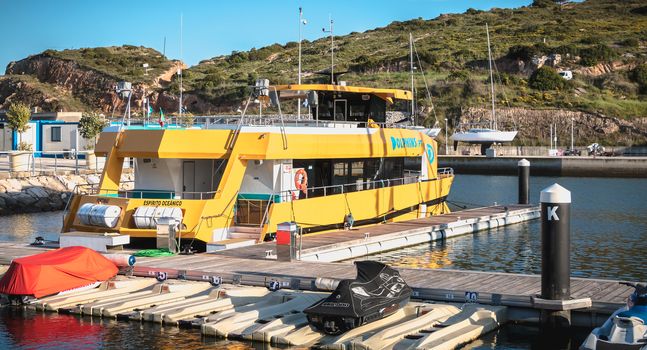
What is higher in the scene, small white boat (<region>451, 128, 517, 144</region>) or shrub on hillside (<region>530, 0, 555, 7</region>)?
shrub on hillside (<region>530, 0, 555, 7</region>)

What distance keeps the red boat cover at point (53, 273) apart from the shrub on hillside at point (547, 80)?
80363 mm

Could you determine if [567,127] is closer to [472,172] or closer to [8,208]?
[472,172]

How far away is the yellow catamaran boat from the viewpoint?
2219 cm

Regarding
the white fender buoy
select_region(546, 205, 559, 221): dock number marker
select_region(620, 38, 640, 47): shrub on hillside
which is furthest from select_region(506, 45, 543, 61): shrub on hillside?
select_region(546, 205, 559, 221): dock number marker

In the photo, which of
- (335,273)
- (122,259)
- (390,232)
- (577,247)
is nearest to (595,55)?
(577,247)

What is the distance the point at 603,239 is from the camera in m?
30.4

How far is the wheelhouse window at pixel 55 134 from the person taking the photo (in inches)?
2483

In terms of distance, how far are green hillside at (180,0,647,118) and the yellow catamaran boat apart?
61.6 metres

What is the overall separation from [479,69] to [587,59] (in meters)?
12.0

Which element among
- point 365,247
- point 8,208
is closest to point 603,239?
point 365,247

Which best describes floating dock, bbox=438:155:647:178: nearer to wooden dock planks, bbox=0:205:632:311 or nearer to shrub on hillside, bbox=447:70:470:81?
shrub on hillside, bbox=447:70:470:81

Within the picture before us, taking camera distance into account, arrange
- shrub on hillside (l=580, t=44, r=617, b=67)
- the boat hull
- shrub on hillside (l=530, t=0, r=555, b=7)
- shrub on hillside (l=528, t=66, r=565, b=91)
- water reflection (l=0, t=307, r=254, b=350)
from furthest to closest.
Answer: shrub on hillside (l=530, t=0, r=555, b=7) < shrub on hillside (l=580, t=44, r=617, b=67) < shrub on hillside (l=528, t=66, r=565, b=91) < the boat hull < water reflection (l=0, t=307, r=254, b=350)

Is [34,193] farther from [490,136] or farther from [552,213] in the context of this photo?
[490,136]

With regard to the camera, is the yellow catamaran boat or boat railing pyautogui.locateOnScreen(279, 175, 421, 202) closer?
the yellow catamaran boat
